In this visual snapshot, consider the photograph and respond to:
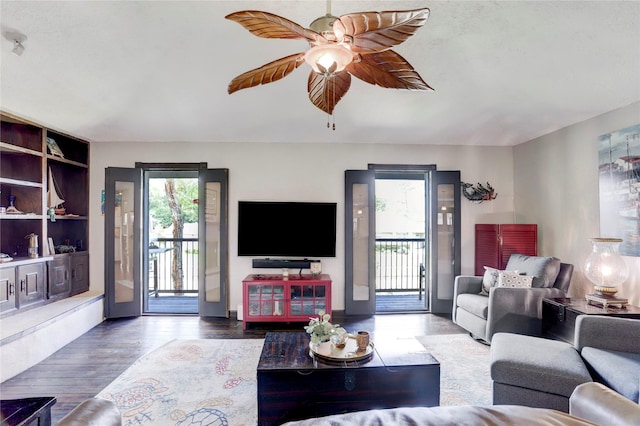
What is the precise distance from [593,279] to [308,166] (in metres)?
3.41

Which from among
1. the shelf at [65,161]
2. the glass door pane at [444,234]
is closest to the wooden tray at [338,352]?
the glass door pane at [444,234]

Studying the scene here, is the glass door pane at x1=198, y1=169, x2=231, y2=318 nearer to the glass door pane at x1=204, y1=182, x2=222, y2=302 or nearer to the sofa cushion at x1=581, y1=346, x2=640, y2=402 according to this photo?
the glass door pane at x1=204, y1=182, x2=222, y2=302

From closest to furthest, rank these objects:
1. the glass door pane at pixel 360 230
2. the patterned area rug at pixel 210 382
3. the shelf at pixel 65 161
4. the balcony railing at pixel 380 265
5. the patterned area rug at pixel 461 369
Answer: the patterned area rug at pixel 210 382 → the patterned area rug at pixel 461 369 → the shelf at pixel 65 161 → the glass door pane at pixel 360 230 → the balcony railing at pixel 380 265

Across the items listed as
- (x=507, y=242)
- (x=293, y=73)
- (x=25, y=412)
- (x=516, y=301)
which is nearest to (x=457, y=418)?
(x=25, y=412)

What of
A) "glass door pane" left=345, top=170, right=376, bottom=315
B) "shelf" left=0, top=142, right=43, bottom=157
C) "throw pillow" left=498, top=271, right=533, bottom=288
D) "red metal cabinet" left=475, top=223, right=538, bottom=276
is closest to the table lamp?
"throw pillow" left=498, top=271, right=533, bottom=288

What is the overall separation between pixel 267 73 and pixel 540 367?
7.96 ft

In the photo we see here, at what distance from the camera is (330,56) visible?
1.36 m

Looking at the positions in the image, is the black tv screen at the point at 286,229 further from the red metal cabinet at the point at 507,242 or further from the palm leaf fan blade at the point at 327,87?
the palm leaf fan blade at the point at 327,87

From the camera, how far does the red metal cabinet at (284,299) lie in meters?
3.95

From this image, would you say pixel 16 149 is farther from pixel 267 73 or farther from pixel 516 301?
pixel 516 301

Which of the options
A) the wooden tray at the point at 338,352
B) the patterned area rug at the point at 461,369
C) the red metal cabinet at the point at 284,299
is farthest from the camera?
the red metal cabinet at the point at 284,299

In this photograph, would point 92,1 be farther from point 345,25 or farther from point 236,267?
point 236,267

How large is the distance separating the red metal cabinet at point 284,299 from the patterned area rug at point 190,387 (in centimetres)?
66

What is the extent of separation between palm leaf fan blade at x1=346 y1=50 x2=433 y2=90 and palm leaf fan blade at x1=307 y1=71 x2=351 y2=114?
0.27 feet
